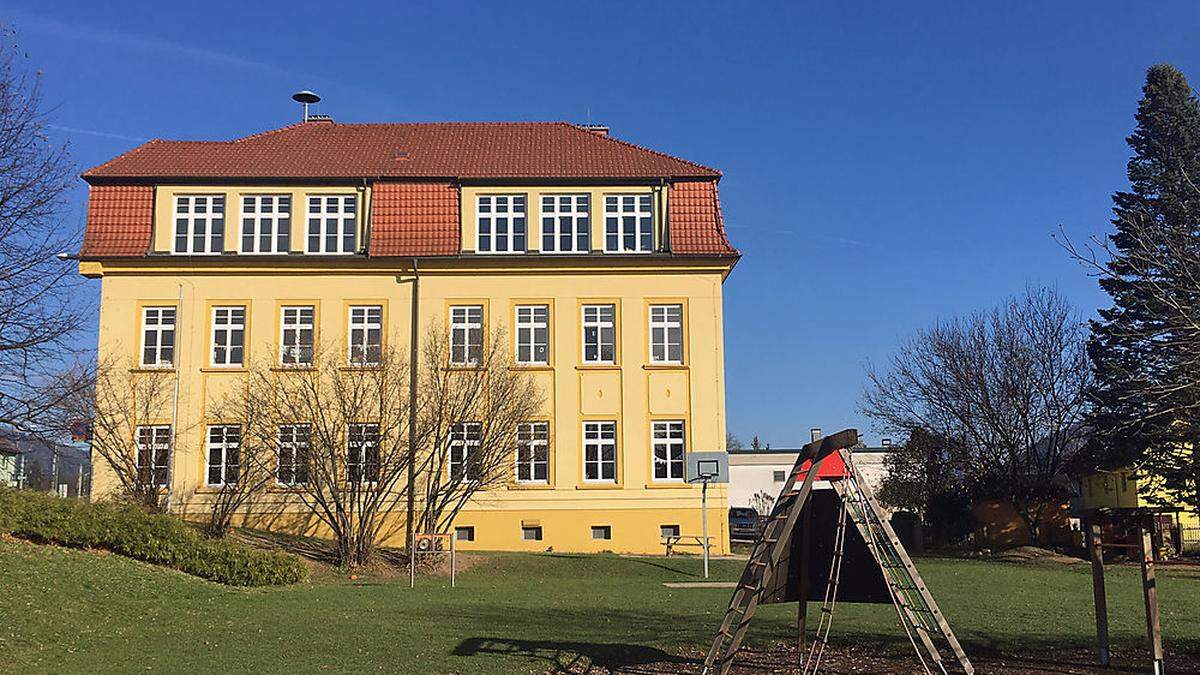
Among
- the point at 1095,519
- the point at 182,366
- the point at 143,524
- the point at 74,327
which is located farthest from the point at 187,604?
the point at 182,366

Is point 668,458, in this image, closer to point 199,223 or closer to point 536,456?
point 536,456

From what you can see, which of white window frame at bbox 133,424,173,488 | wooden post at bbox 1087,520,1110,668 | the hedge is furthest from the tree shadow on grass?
white window frame at bbox 133,424,173,488

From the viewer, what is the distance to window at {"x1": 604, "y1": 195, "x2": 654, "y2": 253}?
37312 millimetres

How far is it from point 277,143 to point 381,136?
3.63 meters

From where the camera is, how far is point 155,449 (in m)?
34.4

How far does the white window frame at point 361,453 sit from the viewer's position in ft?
97.2

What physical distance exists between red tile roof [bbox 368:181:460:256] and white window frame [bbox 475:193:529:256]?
848mm

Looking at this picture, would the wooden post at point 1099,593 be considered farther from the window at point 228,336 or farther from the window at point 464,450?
the window at point 228,336

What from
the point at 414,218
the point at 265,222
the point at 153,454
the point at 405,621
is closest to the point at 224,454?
the point at 153,454

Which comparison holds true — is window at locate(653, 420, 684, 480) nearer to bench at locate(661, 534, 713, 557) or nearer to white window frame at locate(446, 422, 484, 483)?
bench at locate(661, 534, 713, 557)

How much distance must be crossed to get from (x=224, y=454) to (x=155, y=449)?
2.68 m

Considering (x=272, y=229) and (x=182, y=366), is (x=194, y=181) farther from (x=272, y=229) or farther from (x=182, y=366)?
(x=182, y=366)

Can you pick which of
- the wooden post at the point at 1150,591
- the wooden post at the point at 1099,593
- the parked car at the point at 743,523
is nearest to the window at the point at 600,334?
the parked car at the point at 743,523

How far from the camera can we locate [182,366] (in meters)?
36.0
